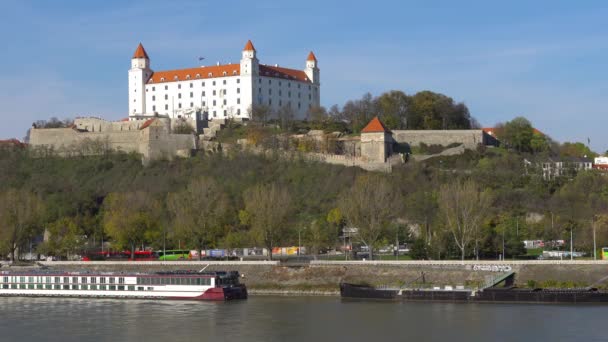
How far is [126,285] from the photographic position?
5050 centimetres

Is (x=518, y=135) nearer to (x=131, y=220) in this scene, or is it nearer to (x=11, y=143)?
(x=131, y=220)

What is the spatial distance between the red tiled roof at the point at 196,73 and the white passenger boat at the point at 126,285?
5427 cm

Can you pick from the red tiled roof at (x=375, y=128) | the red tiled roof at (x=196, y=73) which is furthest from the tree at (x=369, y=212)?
the red tiled roof at (x=196, y=73)

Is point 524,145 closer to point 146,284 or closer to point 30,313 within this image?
point 146,284

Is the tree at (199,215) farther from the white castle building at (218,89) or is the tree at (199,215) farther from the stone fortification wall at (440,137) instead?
the white castle building at (218,89)

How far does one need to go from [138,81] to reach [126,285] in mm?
61326

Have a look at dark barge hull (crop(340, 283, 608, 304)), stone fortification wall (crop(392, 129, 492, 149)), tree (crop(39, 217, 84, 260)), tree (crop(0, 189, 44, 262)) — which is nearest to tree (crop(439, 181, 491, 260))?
dark barge hull (crop(340, 283, 608, 304))

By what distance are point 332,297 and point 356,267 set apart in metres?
3.05

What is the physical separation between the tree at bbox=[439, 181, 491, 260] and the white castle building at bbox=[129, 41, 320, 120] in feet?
155

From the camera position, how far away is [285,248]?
2616 inches

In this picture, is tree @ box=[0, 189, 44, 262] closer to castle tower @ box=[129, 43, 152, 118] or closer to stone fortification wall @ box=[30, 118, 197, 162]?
stone fortification wall @ box=[30, 118, 197, 162]

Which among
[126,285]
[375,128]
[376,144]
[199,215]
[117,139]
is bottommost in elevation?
[126,285]

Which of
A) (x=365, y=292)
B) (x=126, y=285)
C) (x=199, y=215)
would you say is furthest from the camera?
(x=199, y=215)

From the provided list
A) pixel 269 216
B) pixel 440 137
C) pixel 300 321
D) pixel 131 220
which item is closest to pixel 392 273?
pixel 269 216
